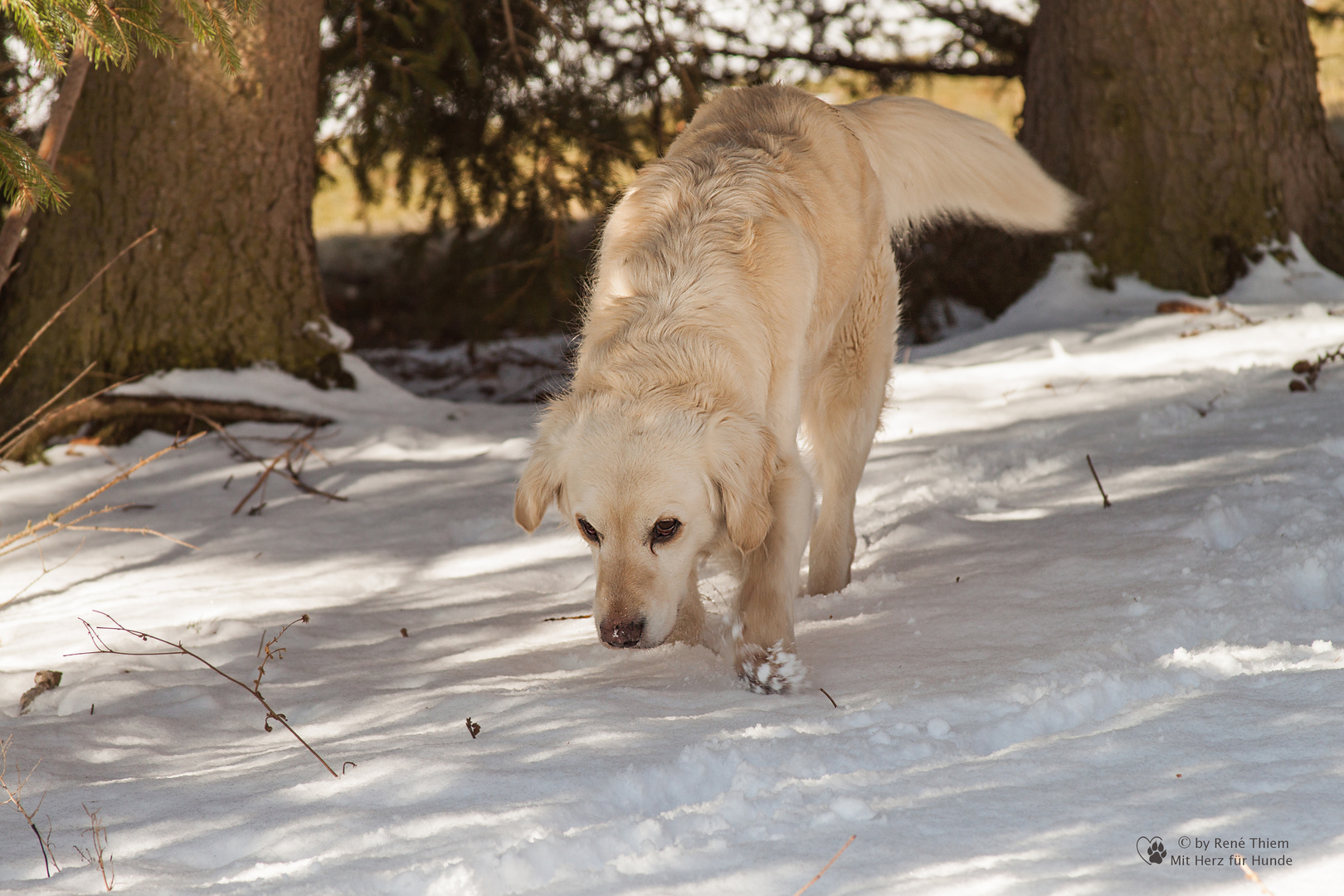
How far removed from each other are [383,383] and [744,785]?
15.7 feet

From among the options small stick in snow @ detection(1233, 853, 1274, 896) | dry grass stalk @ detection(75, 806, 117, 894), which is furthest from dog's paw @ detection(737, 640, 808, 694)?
dry grass stalk @ detection(75, 806, 117, 894)

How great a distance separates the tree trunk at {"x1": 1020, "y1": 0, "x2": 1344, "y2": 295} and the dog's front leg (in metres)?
4.96

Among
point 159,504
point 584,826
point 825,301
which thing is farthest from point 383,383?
point 584,826

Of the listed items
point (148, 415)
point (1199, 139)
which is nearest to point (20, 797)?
point (148, 415)

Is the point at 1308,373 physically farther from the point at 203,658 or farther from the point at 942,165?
the point at 203,658

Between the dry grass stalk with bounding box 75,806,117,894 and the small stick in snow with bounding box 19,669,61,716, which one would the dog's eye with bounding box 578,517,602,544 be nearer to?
the dry grass stalk with bounding box 75,806,117,894

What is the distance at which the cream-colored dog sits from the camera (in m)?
2.77

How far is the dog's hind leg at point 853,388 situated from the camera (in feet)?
12.7

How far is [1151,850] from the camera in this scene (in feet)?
5.53

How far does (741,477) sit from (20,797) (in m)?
1.81

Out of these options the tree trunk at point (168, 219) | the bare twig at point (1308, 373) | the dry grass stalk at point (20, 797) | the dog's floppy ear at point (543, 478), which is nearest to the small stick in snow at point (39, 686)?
the dry grass stalk at point (20, 797)

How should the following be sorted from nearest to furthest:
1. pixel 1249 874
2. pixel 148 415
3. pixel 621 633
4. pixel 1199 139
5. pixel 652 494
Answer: pixel 1249 874
pixel 621 633
pixel 652 494
pixel 148 415
pixel 1199 139

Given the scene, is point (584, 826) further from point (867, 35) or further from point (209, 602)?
point (867, 35)

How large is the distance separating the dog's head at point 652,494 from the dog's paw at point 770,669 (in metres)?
0.22
